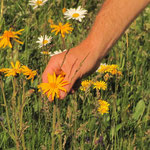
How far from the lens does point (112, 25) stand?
136 centimetres

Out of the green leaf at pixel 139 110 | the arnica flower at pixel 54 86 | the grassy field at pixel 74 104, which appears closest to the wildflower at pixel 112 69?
the grassy field at pixel 74 104

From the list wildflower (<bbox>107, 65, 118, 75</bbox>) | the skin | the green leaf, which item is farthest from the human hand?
the green leaf

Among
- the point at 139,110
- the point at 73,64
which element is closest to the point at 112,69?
the point at 139,110

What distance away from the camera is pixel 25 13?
2648mm

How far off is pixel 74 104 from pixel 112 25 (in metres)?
0.41

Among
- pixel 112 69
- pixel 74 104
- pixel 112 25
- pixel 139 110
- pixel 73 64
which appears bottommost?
pixel 139 110

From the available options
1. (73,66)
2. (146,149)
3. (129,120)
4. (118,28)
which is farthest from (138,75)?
(73,66)

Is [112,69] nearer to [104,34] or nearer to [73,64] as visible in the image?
[104,34]

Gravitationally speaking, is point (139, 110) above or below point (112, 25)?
below

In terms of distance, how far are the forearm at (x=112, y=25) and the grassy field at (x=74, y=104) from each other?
110 millimetres

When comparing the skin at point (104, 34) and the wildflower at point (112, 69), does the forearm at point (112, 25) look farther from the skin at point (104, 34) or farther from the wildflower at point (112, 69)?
the wildflower at point (112, 69)

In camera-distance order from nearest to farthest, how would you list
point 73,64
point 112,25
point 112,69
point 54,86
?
point 54,86, point 73,64, point 112,25, point 112,69

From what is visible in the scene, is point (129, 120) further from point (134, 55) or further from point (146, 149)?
point (134, 55)

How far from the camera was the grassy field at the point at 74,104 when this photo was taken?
1181 mm
